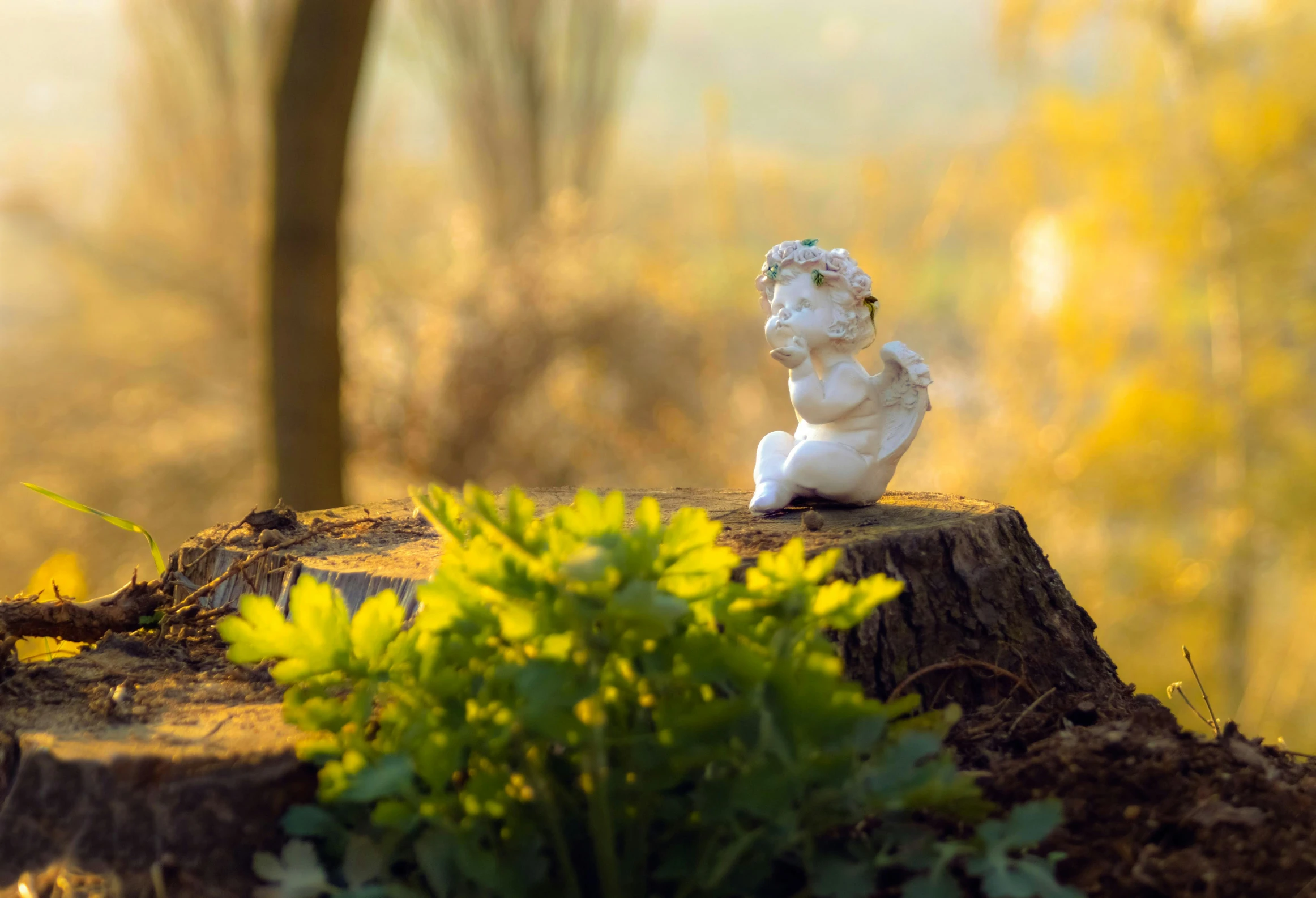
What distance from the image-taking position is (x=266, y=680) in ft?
4.43

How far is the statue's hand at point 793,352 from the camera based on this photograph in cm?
177

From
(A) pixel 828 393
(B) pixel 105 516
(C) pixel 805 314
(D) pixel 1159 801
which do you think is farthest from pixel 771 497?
(B) pixel 105 516

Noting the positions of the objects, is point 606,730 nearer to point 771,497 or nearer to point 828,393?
point 771,497

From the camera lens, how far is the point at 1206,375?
475 cm

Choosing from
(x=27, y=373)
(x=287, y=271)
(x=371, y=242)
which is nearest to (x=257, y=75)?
(x=371, y=242)

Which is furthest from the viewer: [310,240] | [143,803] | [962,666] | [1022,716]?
[310,240]

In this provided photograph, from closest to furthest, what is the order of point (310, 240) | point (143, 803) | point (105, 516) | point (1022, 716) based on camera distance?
point (143, 803), point (1022, 716), point (105, 516), point (310, 240)

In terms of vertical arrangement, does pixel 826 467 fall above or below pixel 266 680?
above

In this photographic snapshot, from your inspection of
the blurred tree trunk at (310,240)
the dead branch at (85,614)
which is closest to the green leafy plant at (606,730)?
the dead branch at (85,614)

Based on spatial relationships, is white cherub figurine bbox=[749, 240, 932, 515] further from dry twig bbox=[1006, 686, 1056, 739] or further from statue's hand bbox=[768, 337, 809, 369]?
dry twig bbox=[1006, 686, 1056, 739]

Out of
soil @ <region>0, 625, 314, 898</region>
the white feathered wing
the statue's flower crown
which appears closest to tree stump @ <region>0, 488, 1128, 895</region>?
soil @ <region>0, 625, 314, 898</region>

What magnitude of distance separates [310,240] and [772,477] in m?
2.25

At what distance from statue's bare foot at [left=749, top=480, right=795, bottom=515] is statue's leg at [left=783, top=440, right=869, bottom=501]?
20 millimetres

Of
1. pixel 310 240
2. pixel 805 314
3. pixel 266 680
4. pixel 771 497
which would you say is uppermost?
pixel 310 240
